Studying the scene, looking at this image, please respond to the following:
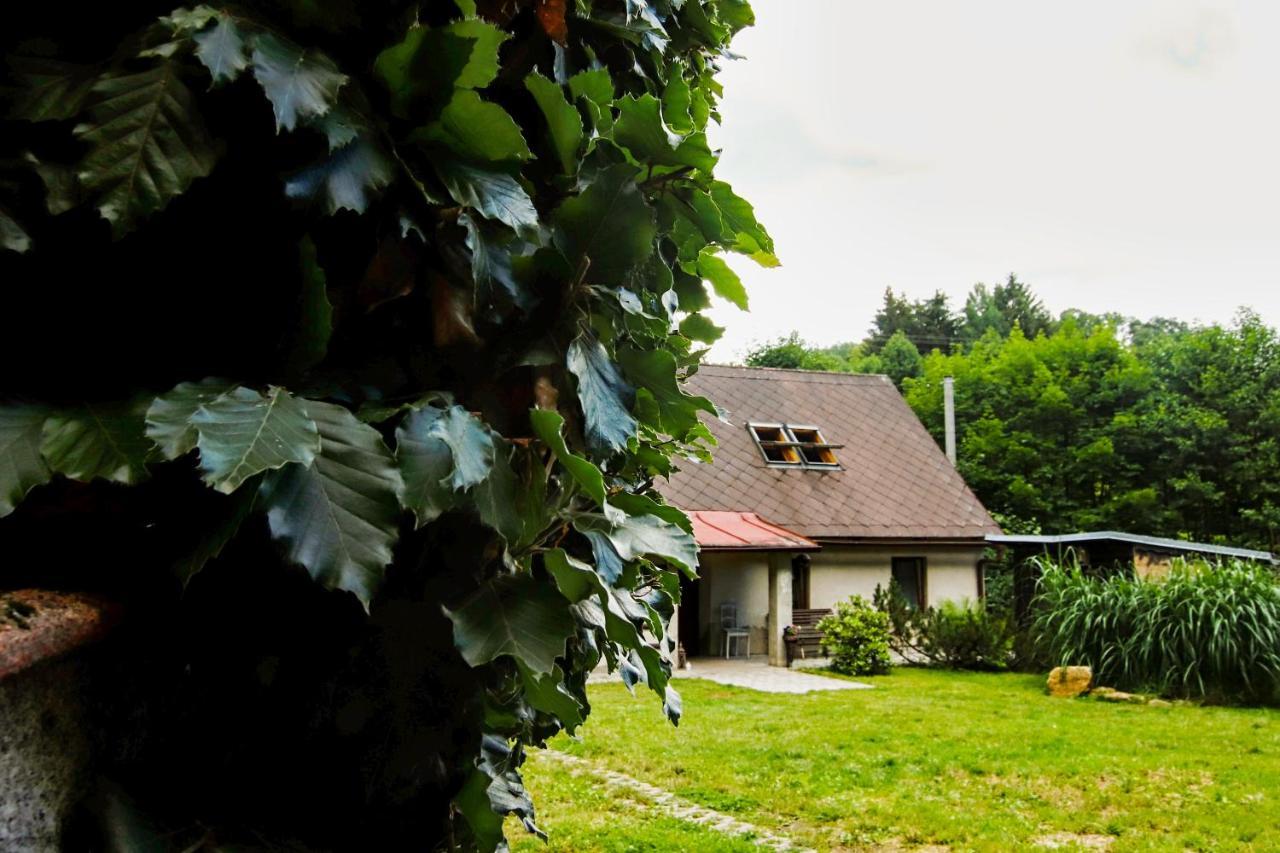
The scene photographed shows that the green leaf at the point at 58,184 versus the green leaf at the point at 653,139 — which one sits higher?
the green leaf at the point at 653,139

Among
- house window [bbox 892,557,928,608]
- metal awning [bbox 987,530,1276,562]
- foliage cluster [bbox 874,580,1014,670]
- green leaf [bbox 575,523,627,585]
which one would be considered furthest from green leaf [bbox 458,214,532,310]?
house window [bbox 892,557,928,608]

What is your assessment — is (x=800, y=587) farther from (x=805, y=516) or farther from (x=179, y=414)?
(x=179, y=414)

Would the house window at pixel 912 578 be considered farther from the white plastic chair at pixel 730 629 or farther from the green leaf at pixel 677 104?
the green leaf at pixel 677 104

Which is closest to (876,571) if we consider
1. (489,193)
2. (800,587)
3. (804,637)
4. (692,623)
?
(800,587)

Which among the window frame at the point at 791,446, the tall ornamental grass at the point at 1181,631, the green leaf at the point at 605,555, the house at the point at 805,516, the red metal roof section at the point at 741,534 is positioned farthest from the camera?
the window frame at the point at 791,446

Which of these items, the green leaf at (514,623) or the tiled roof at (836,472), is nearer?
the green leaf at (514,623)

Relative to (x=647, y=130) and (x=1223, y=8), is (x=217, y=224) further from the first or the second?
(x=1223, y=8)

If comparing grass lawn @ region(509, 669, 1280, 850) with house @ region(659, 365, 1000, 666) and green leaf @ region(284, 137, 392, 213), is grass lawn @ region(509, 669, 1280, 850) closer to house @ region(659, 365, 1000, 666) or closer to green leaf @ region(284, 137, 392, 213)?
green leaf @ region(284, 137, 392, 213)

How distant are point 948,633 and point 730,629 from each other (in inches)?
159

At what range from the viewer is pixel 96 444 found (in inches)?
32.5

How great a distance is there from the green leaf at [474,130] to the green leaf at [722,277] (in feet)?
2.12

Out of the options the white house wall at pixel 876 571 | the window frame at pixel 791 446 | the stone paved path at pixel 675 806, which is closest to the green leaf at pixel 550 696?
the stone paved path at pixel 675 806

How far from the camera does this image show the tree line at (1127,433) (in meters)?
28.9

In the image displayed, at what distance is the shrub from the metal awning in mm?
3680
